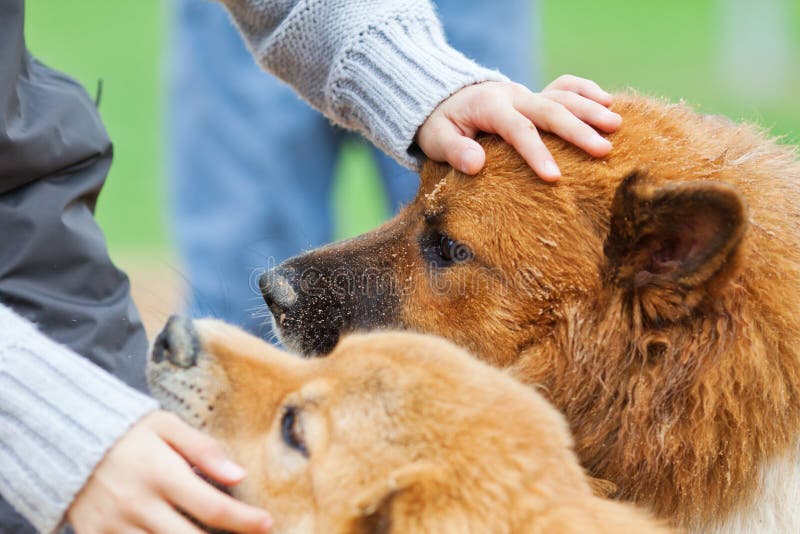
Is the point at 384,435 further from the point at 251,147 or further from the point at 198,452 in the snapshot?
the point at 251,147

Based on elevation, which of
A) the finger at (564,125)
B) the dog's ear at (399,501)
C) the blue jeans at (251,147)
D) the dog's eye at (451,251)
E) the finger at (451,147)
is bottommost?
the blue jeans at (251,147)

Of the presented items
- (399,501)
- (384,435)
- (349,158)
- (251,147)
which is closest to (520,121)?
(384,435)

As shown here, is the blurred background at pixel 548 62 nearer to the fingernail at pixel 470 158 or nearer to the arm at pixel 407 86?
the arm at pixel 407 86

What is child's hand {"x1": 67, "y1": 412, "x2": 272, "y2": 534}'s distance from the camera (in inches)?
92.4

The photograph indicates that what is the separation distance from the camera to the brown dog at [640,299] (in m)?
2.87

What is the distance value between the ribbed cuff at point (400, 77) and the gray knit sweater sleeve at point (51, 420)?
144 centimetres

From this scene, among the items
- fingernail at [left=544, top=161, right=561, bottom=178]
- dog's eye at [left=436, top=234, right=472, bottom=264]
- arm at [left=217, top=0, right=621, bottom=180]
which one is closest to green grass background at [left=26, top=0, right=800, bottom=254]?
arm at [left=217, top=0, right=621, bottom=180]

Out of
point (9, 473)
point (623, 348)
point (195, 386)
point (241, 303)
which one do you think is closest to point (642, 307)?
point (623, 348)

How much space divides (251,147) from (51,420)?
3.14 m

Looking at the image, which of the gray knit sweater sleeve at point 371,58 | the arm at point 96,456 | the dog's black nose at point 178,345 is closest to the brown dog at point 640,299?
the gray knit sweater sleeve at point 371,58

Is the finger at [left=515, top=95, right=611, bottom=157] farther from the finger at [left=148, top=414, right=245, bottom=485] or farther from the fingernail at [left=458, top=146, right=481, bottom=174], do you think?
the finger at [left=148, top=414, right=245, bottom=485]

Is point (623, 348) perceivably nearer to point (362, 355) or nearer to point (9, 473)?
point (362, 355)

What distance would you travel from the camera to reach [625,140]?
10.4ft

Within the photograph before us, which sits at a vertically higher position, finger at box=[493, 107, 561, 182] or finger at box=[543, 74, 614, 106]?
finger at box=[543, 74, 614, 106]
